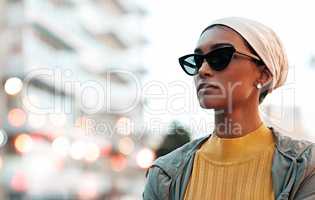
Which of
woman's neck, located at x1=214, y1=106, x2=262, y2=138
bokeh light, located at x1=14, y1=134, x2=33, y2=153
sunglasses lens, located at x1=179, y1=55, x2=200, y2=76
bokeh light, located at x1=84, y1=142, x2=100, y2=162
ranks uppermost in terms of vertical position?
sunglasses lens, located at x1=179, y1=55, x2=200, y2=76

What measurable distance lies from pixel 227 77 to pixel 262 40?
0.08 m

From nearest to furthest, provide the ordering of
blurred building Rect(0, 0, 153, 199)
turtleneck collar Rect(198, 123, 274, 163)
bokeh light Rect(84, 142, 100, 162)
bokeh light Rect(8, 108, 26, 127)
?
turtleneck collar Rect(198, 123, 274, 163), blurred building Rect(0, 0, 153, 199), bokeh light Rect(8, 108, 26, 127), bokeh light Rect(84, 142, 100, 162)

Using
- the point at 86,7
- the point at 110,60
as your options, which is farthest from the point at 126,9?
the point at 86,7

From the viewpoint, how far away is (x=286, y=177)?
3.18 ft

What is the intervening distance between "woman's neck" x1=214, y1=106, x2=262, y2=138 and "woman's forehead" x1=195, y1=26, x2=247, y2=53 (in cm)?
11

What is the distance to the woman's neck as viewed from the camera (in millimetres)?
1084

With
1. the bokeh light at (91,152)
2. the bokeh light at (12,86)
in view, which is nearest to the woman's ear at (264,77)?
the bokeh light at (12,86)

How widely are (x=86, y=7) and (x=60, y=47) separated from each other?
11.8 feet

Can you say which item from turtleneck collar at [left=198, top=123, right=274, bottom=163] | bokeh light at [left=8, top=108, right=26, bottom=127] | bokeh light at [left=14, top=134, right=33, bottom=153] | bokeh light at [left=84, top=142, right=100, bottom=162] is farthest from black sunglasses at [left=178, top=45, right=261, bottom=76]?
bokeh light at [left=84, top=142, right=100, bottom=162]

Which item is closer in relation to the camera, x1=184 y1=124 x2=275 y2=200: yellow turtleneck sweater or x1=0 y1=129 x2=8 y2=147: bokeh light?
x1=184 y1=124 x2=275 y2=200: yellow turtleneck sweater

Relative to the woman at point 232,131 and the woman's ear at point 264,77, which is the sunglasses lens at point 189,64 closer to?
the woman at point 232,131

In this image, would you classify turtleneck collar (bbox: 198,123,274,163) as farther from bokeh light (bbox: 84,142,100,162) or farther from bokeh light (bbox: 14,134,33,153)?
bokeh light (bbox: 84,142,100,162)

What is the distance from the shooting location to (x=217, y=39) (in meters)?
1.07

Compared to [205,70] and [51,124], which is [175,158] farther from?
[51,124]
